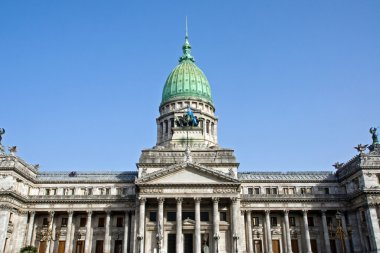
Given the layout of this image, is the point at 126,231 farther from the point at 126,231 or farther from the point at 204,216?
the point at 204,216

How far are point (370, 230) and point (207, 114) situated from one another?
45328 millimetres

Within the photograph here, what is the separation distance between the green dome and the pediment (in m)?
31.5

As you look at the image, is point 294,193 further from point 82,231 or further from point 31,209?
point 31,209

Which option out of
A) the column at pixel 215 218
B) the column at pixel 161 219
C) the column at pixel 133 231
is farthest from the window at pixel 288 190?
the column at pixel 133 231

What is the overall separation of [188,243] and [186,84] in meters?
44.1

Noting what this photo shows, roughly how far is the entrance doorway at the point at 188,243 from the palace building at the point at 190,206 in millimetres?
165

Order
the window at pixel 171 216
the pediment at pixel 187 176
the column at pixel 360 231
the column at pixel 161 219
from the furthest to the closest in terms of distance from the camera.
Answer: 1. the window at pixel 171 216
2. the column at pixel 360 231
3. the pediment at pixel 187 176
4. the column at pixel 161 219

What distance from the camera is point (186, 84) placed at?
95.0 m

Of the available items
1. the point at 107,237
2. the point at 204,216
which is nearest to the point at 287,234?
the point at 204,216

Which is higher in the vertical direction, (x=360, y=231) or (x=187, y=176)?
(x=187, y=176)

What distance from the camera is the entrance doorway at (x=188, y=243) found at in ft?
209

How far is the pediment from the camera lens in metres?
63.9

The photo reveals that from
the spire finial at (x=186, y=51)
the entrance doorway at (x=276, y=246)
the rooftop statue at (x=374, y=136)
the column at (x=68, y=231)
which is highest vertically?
the spire finial at (x=186, y=51)

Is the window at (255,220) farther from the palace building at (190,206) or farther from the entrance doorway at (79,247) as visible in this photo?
the entrance doorway at (79,247)
